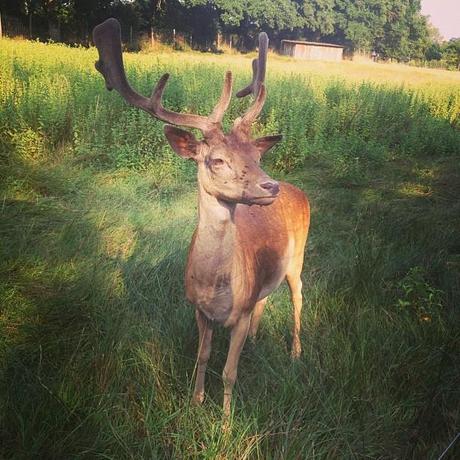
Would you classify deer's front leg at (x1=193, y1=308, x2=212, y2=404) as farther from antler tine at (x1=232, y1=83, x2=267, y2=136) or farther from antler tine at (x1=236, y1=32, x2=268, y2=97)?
antler tine at (x1=236, y1=32, x2=268, y2=97)

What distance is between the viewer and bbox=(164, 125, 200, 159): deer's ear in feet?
7.34

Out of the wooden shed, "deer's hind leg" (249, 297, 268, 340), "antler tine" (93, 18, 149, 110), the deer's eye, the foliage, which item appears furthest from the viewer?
the wooden shed

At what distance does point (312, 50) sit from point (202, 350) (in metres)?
9.72

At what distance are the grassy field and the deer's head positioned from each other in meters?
1.06

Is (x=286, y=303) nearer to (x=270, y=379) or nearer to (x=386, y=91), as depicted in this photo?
(x=270, y=379)

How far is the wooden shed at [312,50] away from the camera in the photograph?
31.6 ft

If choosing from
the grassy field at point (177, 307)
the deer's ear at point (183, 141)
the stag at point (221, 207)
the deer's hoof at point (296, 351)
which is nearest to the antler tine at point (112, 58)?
the stag at point (221, 207)

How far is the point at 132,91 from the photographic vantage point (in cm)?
248

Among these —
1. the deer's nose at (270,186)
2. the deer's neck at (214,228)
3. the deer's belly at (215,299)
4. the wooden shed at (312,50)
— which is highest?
the wooden shed at (312,50)

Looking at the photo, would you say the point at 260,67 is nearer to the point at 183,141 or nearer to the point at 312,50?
the point at 183,141

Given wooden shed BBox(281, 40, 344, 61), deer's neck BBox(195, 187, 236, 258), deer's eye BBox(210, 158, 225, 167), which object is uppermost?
wooden shed BBox(281, 40, 344, 61)

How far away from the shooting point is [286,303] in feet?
11.3

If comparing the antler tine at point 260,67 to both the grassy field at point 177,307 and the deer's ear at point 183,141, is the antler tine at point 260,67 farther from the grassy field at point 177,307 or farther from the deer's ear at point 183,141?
the grassy field at point 177,307

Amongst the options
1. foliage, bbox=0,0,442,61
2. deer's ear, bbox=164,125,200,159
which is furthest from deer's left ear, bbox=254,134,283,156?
foliage, bbox=0,0,442,61
